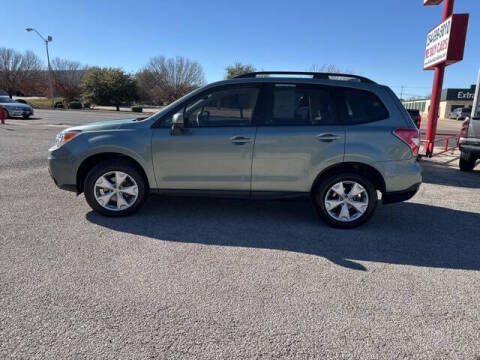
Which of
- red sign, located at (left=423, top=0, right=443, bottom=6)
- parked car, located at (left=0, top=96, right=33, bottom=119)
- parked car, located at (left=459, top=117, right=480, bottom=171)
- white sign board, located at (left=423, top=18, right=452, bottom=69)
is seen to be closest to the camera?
parked car, located at (left=459, top=117, right=480, bottom=171)

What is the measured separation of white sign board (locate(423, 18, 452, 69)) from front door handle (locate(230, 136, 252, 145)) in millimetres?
8414

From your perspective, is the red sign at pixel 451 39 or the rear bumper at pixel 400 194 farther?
the red sign at pixel 451 39

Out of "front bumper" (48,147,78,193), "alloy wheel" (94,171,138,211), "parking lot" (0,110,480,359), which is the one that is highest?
"front bumper" (48,147,78,193)

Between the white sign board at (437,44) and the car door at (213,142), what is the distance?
27.1 ft

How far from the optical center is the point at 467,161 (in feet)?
27.6

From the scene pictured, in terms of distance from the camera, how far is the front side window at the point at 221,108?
13.5 ft

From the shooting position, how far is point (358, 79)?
4254mm

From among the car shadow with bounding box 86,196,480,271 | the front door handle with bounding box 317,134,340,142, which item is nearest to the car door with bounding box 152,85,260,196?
the car shadow with bounding box 86,196,480,271

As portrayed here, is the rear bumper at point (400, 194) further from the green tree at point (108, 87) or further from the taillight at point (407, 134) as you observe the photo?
the green tree at point (108, 87)

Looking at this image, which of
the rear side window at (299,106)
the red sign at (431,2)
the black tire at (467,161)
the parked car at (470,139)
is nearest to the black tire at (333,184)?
the rear side window at (299,106)

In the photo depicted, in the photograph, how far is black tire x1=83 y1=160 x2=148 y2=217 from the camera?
4168 mm

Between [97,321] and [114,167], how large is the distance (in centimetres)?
228

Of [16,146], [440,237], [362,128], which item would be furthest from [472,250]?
[16,146]

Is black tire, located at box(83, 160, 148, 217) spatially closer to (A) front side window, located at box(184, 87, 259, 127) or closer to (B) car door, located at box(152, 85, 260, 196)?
(B) car door, located at box(152, 85, 260, 196)
